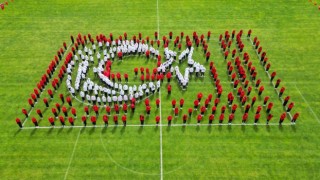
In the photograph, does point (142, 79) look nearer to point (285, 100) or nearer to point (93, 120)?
point (93, 120)

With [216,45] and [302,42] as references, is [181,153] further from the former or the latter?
[302,42]

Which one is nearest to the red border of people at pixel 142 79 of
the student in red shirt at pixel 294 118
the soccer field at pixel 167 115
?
the student in red shirt at pixel 294 118

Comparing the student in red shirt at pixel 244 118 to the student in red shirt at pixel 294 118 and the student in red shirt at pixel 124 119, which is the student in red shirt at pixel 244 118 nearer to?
the student in red shirt at pixel 294 118

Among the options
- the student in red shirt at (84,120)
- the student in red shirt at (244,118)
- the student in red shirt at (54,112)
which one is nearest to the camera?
the student in red shirt at (84,120)

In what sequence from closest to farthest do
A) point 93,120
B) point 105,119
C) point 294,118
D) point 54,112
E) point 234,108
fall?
point 105,119, point 93,120, point 294,118, point 234,108, point 54,112

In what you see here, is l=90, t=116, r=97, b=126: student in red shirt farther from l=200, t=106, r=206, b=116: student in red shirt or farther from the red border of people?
l=200, t=106, r=206, b=116: student in red shirt

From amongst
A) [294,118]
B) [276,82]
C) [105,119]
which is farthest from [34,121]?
[276,82]

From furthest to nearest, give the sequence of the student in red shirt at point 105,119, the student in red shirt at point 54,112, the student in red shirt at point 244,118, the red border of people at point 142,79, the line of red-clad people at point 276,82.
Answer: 1. the red border of people at point 142,79
2. the student in red shirt at point 54,112
3. the line of red-clad people at point 276,82
4. the student in red shirt at point 244,118
5. the student in red shirt at point 105,119

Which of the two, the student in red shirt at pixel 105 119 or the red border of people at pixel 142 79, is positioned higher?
the red border of people at pixel 142 79
